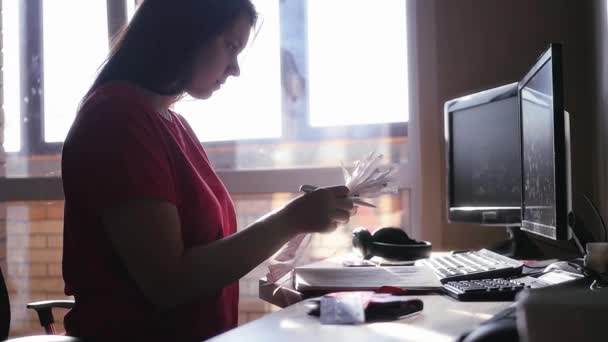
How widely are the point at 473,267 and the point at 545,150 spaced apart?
0.29 metres

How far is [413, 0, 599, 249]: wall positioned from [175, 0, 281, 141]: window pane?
521 mm

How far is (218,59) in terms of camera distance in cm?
125

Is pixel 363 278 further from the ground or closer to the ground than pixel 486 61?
closer to the ground

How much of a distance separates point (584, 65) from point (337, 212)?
111cm

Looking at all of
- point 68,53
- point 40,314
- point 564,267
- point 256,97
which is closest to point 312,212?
point 564,267

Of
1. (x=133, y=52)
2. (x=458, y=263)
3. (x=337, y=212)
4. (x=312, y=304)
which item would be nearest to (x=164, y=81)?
(x=133, y=52)

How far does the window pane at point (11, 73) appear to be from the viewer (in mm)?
2561

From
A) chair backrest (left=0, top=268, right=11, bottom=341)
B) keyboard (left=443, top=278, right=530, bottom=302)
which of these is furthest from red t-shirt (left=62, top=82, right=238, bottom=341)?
keyboard (left=443, top=278, right=530, bottom=302)

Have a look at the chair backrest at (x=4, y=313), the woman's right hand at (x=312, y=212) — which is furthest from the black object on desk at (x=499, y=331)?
the chair backrest at (x=4, y=313)

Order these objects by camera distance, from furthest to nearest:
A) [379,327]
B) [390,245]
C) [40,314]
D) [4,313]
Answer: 1. [390,245]
2. [40,314]
3. [4,313]
4. [379,327]

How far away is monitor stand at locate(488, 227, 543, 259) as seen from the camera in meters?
1.69

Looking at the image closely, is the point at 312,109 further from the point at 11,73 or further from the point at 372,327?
the point at 372,327

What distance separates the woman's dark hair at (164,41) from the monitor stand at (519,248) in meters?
0.99

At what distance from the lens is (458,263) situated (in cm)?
141
